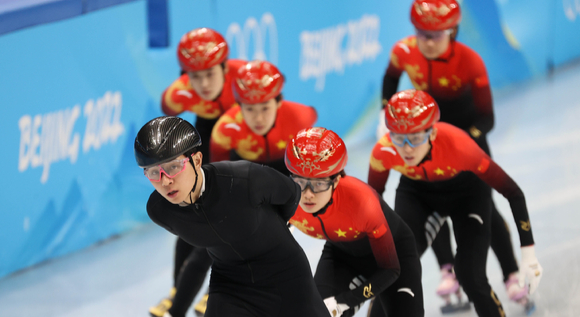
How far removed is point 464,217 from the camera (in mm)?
3816

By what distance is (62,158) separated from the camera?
538 cm

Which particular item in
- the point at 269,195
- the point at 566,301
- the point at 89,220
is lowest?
the point at 89,220

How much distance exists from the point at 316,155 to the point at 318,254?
2196 mm

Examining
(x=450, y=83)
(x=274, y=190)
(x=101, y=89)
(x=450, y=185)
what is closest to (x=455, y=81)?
(x=450, y=83)

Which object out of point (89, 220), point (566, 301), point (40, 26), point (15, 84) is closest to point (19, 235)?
point (89, 220)

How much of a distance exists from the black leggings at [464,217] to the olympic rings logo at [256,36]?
2.99 meters

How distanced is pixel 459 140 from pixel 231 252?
4.76ft

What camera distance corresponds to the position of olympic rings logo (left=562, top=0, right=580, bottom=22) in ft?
32.6

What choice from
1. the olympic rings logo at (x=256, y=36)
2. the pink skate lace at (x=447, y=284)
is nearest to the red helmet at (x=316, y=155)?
the pink skate lace at (x=447, y=284)

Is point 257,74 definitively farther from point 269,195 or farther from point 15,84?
point 15,84

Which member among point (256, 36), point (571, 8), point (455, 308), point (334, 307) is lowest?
point (455, 308)

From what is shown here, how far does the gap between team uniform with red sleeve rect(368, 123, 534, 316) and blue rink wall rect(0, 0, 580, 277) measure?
2638 millimetres

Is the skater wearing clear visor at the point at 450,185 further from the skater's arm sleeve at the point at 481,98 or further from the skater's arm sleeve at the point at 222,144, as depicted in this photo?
the skater's arm sleeve at the point at 222,144

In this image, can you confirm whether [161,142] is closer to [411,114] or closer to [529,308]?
[411,114]
